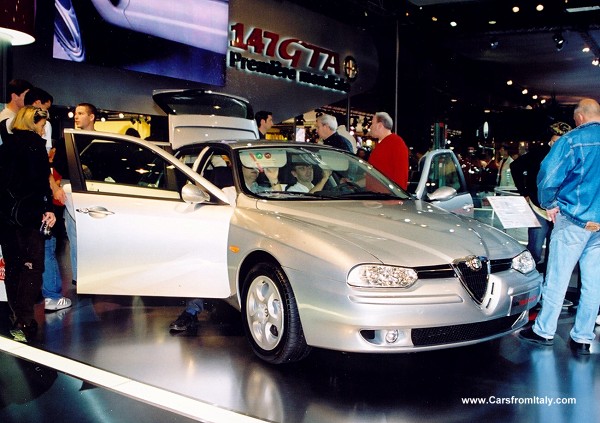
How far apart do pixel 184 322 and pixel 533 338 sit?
2.49 meters

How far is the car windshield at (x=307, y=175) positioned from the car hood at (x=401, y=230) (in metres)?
0.23

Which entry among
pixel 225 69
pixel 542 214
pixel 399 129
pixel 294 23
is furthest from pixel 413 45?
pixel 542 214

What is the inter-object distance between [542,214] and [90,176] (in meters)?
3.89

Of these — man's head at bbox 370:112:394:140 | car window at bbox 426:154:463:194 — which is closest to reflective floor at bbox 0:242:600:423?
car window at bbox 426:154:463:194

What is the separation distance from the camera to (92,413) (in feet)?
10.7

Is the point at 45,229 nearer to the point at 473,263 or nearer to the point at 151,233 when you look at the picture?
the point at 151,233

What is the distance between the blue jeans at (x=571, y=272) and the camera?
170 inches

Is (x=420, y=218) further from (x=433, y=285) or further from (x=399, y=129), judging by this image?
(x=399, y=129)

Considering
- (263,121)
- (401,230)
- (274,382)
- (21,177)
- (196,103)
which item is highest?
(196,103)

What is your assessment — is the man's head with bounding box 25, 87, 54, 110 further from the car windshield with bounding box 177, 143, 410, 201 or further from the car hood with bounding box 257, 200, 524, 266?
the car hood with bounding box 257, 200, 524, 266

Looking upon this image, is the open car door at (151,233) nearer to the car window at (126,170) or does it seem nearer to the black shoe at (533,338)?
the car window at (126,170)

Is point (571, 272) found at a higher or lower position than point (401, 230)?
lower

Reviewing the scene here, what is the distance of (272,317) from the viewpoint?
389 cm

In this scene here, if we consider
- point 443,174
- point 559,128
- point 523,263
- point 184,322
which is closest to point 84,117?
point 184,322
